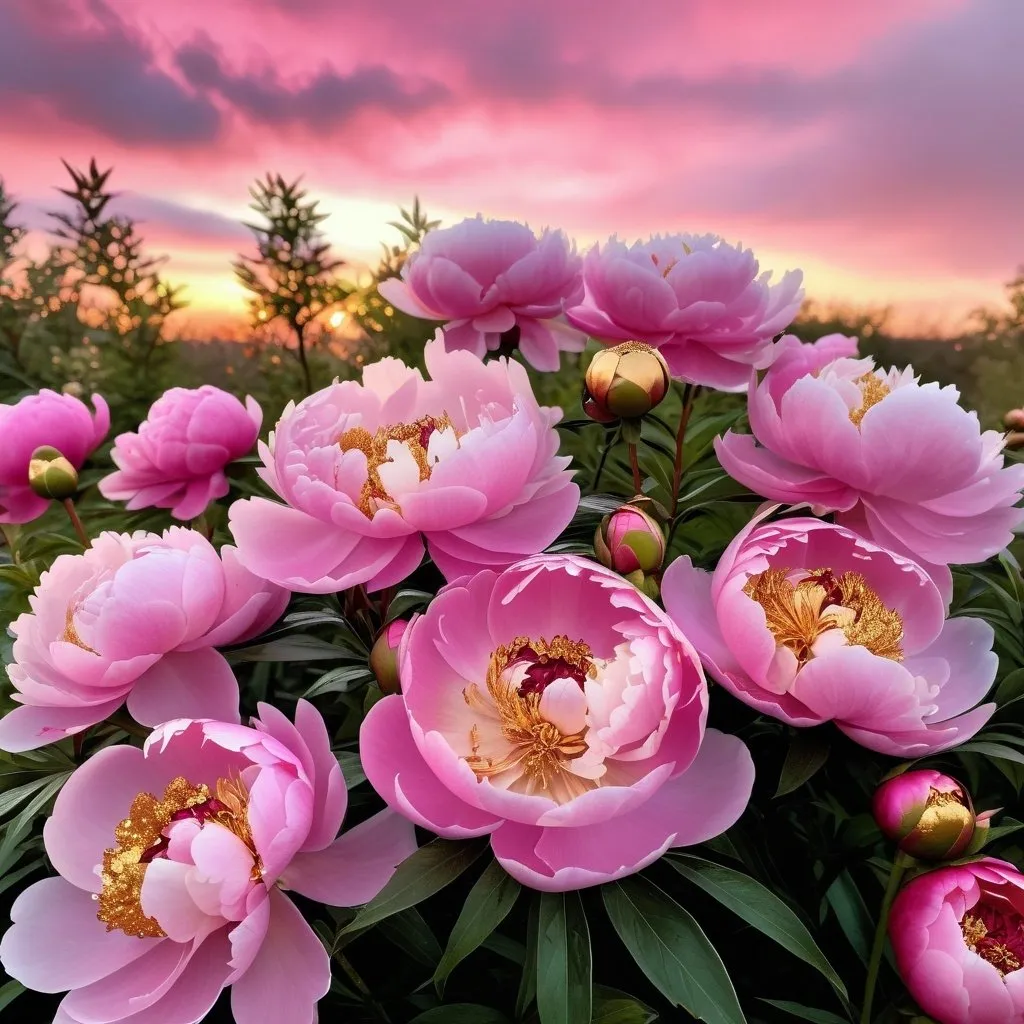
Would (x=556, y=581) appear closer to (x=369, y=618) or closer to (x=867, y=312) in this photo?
(x=369, y=618)

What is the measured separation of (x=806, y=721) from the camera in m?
0.46

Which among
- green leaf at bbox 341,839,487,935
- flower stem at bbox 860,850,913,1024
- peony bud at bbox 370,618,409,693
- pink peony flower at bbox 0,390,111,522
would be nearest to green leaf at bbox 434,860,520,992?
green leaf at bbox 341,839,487,935

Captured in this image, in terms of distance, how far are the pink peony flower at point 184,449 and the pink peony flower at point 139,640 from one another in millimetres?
241

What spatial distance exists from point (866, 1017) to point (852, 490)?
1.06ft

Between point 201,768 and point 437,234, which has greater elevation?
point 437,234

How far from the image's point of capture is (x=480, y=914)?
1.35 feet

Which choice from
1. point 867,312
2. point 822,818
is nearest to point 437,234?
point 822,818

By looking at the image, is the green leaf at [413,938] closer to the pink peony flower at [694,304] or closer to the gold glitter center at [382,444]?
the gold glitter center at [382,444]

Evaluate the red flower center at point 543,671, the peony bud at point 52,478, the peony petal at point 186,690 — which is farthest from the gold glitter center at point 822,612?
the peony bud at point 52,478

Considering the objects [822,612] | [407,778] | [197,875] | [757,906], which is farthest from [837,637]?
[197,875]

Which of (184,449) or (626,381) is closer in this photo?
(626,381)

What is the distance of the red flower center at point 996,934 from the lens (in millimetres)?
465

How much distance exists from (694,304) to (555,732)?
0.38 m

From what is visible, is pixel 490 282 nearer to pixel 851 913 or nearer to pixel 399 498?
pixel 399 498
